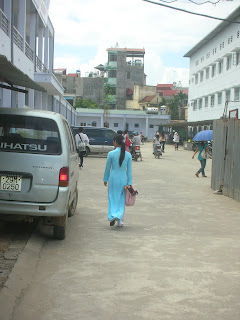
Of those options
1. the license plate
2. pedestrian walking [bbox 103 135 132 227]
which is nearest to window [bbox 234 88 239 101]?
pedestrian walking [bbox 103 135 132 227]

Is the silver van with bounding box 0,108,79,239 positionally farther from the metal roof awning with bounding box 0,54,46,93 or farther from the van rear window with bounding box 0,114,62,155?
the metal roof awning with bounding box 0,54,46,93

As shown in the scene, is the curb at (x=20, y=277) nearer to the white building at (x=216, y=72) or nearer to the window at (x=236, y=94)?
the white building at (x=216, y=72)

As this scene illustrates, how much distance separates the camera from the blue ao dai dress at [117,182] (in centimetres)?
732

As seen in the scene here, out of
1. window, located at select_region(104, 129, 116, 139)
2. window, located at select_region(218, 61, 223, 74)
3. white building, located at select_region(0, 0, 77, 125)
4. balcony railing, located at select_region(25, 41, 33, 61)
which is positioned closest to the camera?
white building, located at select_region(0, 0, 77, 125)

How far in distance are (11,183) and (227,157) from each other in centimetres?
738

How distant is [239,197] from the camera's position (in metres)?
10.9

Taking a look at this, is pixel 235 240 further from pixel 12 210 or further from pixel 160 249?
pixel 12 210

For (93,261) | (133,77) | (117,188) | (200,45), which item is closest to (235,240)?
(117,188)

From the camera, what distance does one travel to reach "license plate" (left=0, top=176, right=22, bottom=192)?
5840 millimetres

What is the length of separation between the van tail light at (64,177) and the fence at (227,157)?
20.0 feet

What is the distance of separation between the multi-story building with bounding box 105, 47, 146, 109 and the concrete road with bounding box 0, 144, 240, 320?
79301 millimetres

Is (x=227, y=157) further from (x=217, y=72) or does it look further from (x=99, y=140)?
(x=217, y=72)

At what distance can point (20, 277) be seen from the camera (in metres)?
4.70

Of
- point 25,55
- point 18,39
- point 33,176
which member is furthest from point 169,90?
point 33,176
